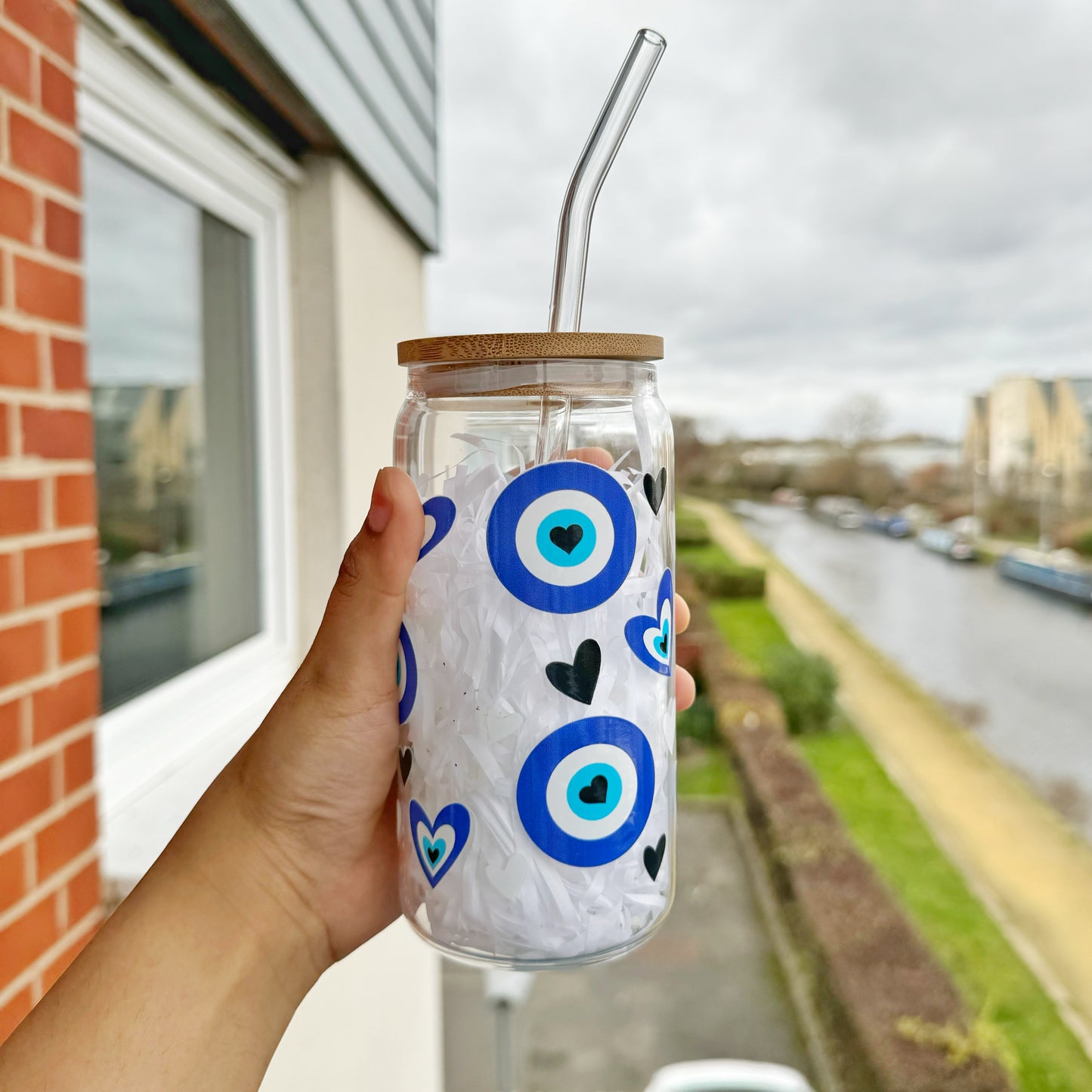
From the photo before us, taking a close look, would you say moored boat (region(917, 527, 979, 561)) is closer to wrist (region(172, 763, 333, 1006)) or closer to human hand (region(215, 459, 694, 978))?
human hand (region(215, 459, 694, 978))

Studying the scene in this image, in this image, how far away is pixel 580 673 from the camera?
495 millimetres

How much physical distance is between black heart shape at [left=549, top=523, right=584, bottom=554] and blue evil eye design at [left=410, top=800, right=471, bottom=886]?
0.17 meters

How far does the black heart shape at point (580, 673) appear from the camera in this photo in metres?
0.49

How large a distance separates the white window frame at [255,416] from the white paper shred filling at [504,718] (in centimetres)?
55

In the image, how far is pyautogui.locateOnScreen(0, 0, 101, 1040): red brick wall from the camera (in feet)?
2.34

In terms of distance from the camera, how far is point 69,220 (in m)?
0.80

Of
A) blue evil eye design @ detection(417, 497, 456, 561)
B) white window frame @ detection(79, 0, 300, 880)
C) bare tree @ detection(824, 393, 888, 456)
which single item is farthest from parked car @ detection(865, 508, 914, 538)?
blue evil eye design @ detection(417, 497, 456, 561)

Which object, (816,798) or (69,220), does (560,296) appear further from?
(816,798)

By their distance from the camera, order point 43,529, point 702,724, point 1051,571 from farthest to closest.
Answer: point 702,724
point 1051,571
point 43,529

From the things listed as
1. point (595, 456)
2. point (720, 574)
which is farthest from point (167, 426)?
point (720, 574)

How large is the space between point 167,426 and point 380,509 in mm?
864

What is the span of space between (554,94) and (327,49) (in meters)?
0.93

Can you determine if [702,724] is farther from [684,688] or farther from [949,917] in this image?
[684,688]

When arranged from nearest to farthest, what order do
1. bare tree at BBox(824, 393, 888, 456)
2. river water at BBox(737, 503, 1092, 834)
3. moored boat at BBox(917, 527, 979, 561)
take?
1. river water at BBox(737, 503, 1092, 834)
2. moored boat at BBox(917, 527, 979, 561)
3. bare tree at BBox(824, 393, 888, 456)
